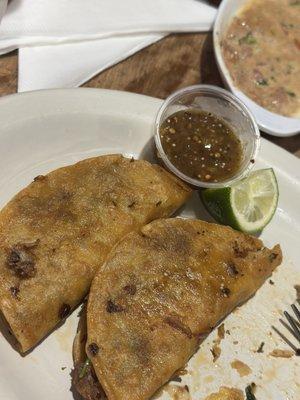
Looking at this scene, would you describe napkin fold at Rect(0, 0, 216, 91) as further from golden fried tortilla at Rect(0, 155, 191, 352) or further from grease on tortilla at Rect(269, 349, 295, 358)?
grease on tortilla at Rect(269, 349, 295, 358)

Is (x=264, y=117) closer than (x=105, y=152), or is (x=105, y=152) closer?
(x=105, y=152)

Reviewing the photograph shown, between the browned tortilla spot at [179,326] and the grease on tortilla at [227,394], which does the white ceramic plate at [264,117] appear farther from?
the grease on tortilla at [227,394]

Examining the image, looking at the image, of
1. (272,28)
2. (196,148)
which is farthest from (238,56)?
(196,148)

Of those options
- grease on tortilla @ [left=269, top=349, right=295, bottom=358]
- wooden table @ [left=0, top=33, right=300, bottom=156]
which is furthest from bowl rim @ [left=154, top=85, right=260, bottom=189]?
grease on tortilla @ [left=269, top=349, right=295, bottom=358]

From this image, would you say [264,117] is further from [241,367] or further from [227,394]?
[227,394]

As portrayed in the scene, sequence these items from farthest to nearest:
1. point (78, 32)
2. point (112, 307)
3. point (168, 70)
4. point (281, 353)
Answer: point (168, 70)
point (78, 32)
point (281, 353)
point (112, 307)

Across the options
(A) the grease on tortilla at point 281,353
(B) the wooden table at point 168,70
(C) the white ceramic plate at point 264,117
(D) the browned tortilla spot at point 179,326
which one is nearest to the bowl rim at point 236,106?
(C) the white ceramic plate at point 264,117

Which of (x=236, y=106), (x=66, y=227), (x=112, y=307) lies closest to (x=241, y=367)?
(x=112, y=307)
